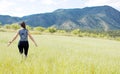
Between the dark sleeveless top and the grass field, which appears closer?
the grass field

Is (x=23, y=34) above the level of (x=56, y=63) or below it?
above

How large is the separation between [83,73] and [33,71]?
1.42 m

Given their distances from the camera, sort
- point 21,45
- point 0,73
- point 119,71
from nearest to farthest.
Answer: point 0,73
point 119,71
point 21,45

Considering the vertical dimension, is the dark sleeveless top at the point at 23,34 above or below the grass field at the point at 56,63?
above

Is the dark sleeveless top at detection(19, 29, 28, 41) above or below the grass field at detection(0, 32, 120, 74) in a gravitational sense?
above

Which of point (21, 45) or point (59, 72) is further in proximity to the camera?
point (21, 45)

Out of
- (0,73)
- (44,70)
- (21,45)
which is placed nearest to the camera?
(0,73)

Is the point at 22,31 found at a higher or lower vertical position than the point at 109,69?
higher

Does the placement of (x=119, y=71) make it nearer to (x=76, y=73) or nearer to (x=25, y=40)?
(x=76, y=73)

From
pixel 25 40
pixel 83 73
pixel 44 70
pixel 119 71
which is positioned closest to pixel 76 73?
pixel 83 73

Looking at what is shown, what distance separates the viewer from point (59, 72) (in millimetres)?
8203

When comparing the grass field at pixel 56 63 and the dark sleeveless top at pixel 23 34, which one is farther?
the dark sleeveless top at pixel 23 34

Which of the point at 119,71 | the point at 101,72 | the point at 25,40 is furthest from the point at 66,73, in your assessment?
the point at 25,40

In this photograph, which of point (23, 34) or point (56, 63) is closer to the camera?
point (56, 63)
